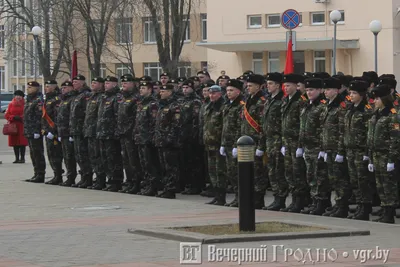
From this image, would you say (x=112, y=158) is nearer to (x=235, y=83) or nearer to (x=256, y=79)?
(x=235, y=83)

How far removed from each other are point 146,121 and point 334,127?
4579mm

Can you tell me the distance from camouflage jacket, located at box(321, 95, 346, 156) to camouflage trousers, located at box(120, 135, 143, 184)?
4953 millimetres

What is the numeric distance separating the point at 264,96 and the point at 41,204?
161 inches

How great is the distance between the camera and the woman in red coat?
3008 cm

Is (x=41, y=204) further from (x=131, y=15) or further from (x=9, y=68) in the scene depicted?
(x=9, y=68)

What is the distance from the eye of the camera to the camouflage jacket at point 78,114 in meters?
21.6

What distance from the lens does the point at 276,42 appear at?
63.3 metres

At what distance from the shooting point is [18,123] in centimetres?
3028

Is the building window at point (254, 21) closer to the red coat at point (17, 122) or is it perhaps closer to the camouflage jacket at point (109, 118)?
the red coat at point (17, 122)

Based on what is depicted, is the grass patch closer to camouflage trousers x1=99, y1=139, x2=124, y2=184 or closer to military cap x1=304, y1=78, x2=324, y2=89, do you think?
military cap x1=304, y1=78, x2=324, y2=89

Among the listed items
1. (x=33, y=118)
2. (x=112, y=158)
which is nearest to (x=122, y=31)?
(x=33, y=118)

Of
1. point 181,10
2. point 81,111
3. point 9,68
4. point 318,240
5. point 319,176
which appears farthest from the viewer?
point 9,68

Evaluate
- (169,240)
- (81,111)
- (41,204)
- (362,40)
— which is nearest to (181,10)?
(362,40)

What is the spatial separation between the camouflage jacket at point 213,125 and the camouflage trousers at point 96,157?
3.40m
